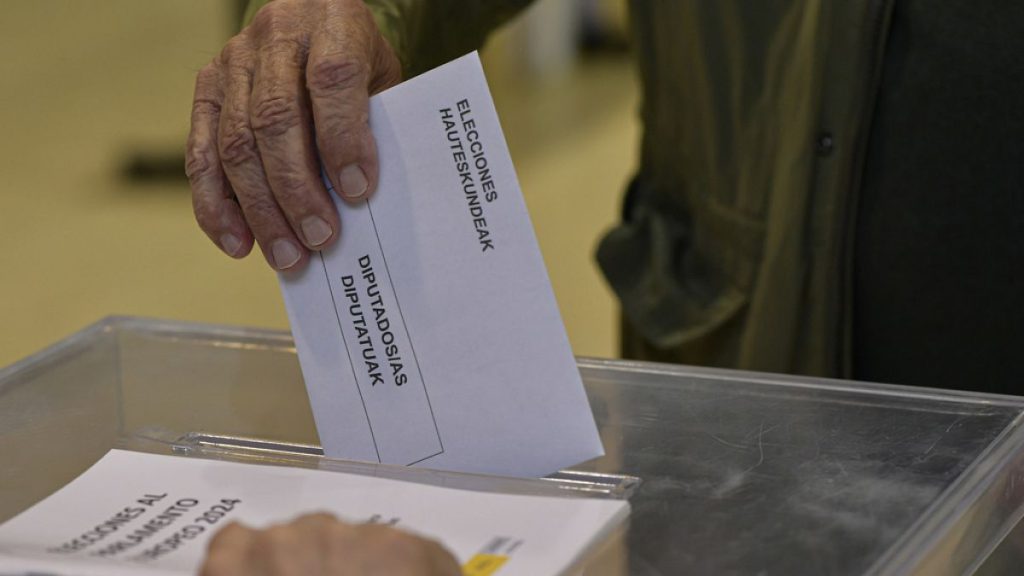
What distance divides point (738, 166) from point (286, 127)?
0.60 meters

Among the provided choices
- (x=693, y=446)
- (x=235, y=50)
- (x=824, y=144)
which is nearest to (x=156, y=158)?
(x=824, y=144)

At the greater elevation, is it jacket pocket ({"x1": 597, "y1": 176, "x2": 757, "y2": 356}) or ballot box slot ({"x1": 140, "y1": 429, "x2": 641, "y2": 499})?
ballot box slot ({"x1": 140, "y1": 429, "x2": 641, "y2": 499})

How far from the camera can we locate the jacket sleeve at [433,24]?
1202 millimetres

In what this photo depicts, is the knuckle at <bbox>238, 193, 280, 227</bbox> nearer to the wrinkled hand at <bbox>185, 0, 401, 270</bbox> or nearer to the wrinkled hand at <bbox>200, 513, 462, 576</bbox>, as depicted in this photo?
the wrinkled hand at <bbox>185, 0, 401, 270</bbox>

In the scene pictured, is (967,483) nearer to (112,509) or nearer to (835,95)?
(112,509)

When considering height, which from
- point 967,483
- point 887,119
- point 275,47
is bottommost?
point 967,483

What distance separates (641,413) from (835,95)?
1.47 ft

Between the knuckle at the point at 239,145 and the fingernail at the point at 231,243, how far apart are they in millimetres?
45

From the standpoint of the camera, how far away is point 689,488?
777 millimetres

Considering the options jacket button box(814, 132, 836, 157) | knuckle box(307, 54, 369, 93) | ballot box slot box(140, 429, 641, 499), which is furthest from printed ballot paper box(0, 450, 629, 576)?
jacket button box(814, 132, 836, 157)

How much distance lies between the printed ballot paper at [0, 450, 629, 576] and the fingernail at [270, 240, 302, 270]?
12cm

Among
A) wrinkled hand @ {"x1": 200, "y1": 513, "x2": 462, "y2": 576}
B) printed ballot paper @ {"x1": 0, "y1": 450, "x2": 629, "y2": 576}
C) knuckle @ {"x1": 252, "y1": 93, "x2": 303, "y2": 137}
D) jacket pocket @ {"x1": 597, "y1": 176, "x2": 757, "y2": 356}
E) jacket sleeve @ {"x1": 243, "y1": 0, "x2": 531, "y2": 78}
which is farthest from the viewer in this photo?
jacket pocket @ {"x1": 597, "y1": 176, "x2": 757, "y2": 356}

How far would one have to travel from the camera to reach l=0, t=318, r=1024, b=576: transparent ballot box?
702 millimetres

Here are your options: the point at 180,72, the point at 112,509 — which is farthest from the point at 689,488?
the point at 180,72
